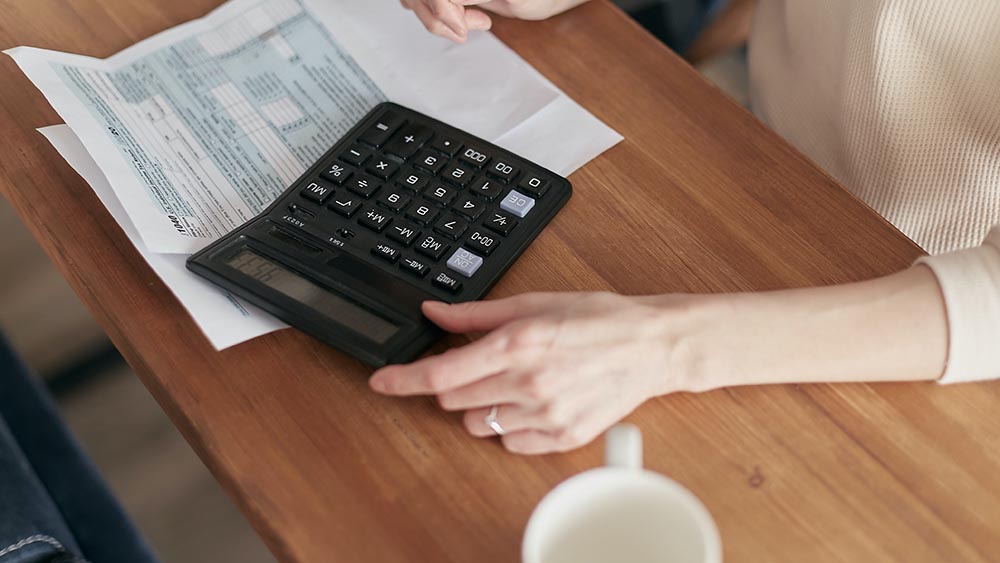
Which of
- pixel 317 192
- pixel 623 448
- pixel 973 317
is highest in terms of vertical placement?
pixel 317 192

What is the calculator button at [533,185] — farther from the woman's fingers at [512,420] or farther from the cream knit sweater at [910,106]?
the cream knit sweater at [910,106]

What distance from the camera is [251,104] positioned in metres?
0.75

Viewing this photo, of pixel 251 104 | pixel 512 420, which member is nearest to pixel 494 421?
pixel 512 420

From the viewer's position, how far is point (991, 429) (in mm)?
575

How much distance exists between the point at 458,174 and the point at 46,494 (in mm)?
418

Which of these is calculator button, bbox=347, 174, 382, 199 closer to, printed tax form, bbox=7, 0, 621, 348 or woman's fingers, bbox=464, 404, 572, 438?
printed tax form, bbox=7, 0, 621, 348

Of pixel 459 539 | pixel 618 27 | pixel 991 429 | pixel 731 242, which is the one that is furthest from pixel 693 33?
pixel 459 539

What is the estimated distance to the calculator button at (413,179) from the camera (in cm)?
66

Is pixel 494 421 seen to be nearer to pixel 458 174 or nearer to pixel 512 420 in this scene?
pixel 512 420

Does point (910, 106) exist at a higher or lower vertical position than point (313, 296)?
lower

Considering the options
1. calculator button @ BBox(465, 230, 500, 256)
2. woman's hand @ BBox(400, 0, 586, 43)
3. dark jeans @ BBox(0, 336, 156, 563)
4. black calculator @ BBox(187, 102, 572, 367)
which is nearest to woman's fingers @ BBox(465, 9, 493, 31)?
woman's hand @ BBox(400, 0, 586, 43)

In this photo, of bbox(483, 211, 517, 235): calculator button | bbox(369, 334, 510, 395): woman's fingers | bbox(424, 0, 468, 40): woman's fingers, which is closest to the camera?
bbox(369, 334, 510, 395): woman's fingers

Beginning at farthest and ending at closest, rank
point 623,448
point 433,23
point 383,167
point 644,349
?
1. point 433,23
2. point 383,167
3. point 644,349
4. point 623,448

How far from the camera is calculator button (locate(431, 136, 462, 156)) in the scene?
26.9 inches
